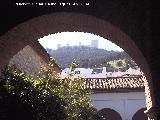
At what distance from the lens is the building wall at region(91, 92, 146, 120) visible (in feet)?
79.2

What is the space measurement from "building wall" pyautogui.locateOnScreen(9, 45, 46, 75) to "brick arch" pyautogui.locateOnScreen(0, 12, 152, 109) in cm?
419

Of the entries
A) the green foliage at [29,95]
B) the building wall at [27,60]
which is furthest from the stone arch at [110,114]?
the green foliage at [29,95]

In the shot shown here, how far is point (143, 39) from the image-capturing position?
289 inches

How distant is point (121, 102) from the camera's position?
24.4 meters

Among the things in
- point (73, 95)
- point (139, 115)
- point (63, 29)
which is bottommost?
point (73, 95)

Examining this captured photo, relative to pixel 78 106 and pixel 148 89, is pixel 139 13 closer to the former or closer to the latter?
pixel 148 89

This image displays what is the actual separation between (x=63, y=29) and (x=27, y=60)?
21.0 feet

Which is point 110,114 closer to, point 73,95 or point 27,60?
point 27,60

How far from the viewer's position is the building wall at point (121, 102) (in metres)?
24.1

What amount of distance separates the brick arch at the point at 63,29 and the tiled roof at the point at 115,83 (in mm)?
15876

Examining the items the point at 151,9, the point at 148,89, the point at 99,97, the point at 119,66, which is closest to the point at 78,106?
the point at 148,89

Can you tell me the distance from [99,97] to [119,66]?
32370mm

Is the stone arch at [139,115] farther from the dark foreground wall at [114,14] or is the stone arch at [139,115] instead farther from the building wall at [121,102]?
the dark foreground wall at [114,14]

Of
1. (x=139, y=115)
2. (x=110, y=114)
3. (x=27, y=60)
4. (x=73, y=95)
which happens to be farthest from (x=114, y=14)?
(x=110, y=114)
